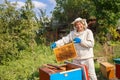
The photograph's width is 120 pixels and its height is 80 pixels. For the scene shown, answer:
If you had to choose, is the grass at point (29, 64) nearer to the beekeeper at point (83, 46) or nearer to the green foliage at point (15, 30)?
the green foliage at point (15, 30)

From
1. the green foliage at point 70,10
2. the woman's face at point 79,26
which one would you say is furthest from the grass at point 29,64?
the green foliage at point 70,10

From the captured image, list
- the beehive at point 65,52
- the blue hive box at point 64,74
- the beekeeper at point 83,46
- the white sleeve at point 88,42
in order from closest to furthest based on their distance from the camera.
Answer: the blue hive box at point 64,74 < the beehive at point 65,52 < the white sleeve at point 88,42 < the beekeeper at point 83,46

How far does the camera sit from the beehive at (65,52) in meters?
4.89

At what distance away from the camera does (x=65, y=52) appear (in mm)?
4977

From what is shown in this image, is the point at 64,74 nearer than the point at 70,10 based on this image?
Yes

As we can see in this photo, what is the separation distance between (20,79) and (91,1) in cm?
1046

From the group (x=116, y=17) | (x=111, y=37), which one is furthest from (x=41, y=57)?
(x=111, y=37)

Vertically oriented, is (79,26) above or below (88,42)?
above

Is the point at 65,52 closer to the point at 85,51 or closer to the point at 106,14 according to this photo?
the point at 85,51

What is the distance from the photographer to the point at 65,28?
18469mm

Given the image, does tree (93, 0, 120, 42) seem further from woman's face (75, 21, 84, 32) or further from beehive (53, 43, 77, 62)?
beehive (53, 43, 77, 62)

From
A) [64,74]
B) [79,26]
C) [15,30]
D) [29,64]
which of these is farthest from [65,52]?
[15,30]

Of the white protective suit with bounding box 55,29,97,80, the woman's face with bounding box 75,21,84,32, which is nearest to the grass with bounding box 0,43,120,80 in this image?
the white protective suit with bounding box 55,29,97,80

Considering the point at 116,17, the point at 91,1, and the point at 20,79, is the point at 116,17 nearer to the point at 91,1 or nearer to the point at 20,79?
the point at 91,1
